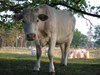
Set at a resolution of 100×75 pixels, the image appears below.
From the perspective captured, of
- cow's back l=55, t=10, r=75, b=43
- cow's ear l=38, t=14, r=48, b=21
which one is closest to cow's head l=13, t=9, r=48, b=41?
cow's ear l=38, t=14, r=48, b=21

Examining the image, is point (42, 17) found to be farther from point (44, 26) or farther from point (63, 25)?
point (63, 25)

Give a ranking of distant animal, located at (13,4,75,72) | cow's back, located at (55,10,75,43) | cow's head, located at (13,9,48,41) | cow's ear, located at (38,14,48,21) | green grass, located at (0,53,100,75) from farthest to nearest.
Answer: cow's back, located at (55,10,75,43) < green grass, located at (0,53,100,75) < cow's ear, located at (38,14,48,21) < distant animal, located at (13,4,75,72) < cow's head, located at (13,9,48,41)

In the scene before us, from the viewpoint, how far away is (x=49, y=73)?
24.6 feet

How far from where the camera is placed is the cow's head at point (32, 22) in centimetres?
706

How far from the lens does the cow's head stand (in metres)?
7.06

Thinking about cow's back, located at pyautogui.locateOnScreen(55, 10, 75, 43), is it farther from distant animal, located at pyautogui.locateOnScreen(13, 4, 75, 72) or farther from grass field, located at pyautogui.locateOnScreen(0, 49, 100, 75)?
grass field, located at pyautogui.locateOnScreen(0, 49, 100, 75)

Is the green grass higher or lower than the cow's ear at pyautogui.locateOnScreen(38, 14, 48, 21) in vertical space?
lower

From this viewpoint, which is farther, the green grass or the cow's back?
the cow's back

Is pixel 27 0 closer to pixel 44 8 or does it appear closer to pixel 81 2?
pixel 81 2

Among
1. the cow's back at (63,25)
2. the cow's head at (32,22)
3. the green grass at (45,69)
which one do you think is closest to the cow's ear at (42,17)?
the cow's head at (32,22)

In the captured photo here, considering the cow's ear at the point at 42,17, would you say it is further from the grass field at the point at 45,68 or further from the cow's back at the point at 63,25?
the grass field at the point at 45,68

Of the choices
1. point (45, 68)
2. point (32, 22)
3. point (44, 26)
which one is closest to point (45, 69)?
point (45, 68)

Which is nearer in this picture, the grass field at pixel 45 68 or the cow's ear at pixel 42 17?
the cow's ear at pixel 42 17

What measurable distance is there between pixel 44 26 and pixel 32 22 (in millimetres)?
673
